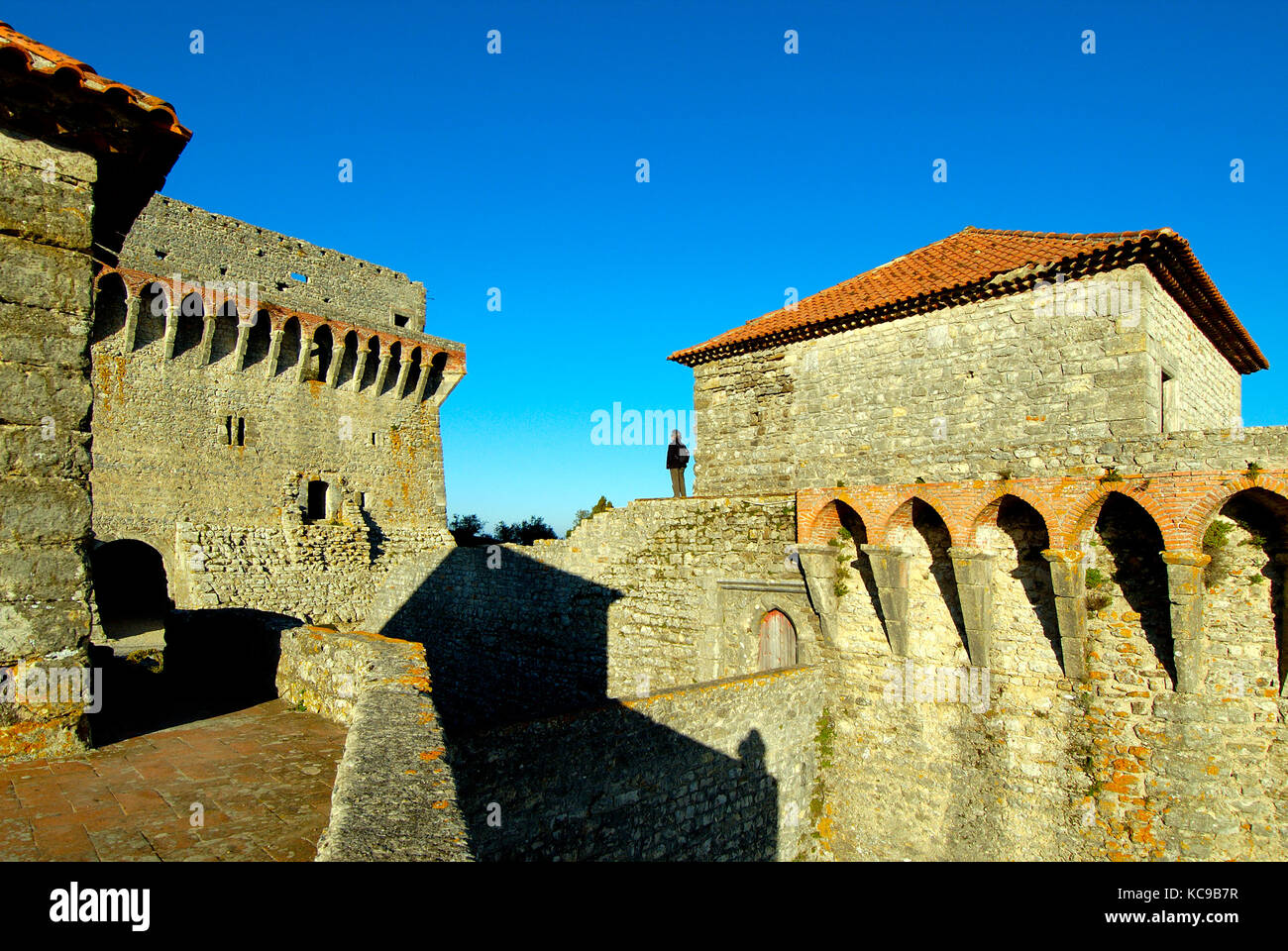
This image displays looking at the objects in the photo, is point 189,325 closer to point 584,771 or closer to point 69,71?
point 69,71

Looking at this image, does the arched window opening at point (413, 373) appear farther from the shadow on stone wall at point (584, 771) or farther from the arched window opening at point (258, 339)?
the shadow on stone wall at point (584, 771)

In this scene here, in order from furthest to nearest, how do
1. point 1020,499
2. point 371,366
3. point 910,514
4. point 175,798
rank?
point 371,366 → point 910,514 → point 1020,499 → point 175,798

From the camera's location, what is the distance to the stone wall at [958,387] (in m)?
8.71

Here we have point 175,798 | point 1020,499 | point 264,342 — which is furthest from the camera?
point 264,342

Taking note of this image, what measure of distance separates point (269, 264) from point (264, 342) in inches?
106

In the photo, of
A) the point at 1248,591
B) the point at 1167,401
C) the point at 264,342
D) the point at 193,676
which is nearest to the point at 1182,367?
the point at 1167,401

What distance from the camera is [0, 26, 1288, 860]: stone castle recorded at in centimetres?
405

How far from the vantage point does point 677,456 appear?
1480 centimetres

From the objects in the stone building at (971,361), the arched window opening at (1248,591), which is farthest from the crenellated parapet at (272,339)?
the arched window opening at (1248,591)

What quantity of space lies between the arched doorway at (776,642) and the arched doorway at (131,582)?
17.7m

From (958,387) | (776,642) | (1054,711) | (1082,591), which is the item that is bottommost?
(1054,711)

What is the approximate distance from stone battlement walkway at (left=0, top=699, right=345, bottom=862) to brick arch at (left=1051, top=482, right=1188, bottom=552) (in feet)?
26.9
